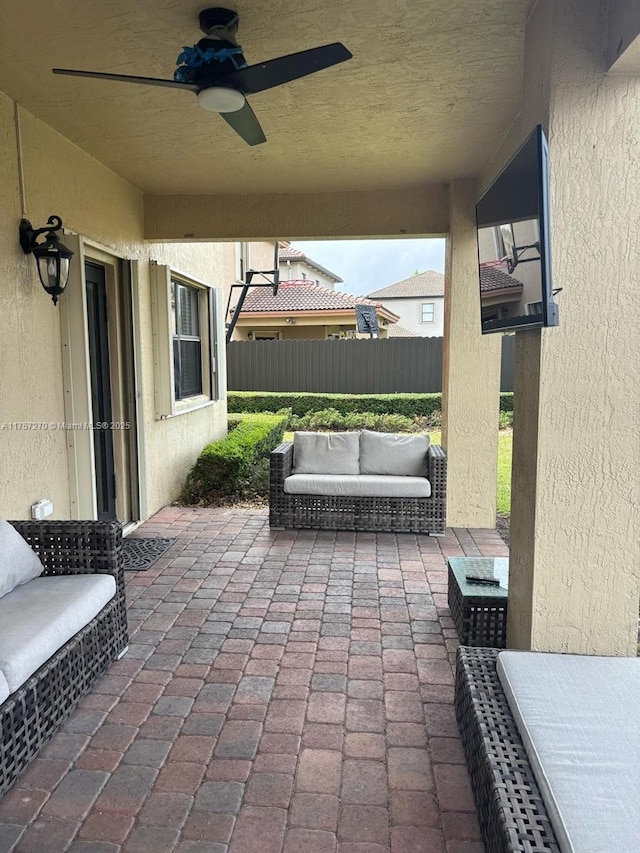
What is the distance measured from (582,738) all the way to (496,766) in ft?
0.84

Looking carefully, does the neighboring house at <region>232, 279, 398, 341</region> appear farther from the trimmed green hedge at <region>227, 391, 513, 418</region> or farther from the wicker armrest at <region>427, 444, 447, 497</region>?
the wicker armrest at <region>427, 444, 447, 497</region>

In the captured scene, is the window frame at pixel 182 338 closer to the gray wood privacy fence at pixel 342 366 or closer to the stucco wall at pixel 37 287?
the stucco wall at pixel 37 287

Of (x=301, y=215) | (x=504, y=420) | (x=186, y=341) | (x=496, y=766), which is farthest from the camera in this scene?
(x=504, y=420)

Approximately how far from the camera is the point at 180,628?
10.1ft

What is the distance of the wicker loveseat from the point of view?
188 inches

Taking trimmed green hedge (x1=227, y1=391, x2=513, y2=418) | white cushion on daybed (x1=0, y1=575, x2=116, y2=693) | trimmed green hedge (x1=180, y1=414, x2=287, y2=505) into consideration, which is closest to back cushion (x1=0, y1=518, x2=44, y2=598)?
white cushion on daybed (x1=0, y1=575, x2=116, y2=693)

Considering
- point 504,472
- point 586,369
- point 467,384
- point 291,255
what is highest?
point 291,255

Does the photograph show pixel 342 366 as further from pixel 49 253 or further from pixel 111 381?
pixel 49 253

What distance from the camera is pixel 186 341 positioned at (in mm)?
6172

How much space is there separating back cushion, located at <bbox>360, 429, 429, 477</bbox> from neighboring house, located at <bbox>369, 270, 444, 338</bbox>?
23533 millimetres

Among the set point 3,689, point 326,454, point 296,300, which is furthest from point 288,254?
point 3,689

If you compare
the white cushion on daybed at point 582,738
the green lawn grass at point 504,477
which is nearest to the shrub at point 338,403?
the green lawn grass at point 504,477

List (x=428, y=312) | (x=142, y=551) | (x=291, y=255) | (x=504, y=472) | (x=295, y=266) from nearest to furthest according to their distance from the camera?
1. (x=142, y=551)
2. (x=504, y=472)
3. (x=291, y=255)
4. (x=295, y=266)
5. (x=428, y=312)

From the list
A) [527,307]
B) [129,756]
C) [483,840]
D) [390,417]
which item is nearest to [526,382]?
[527,307]
